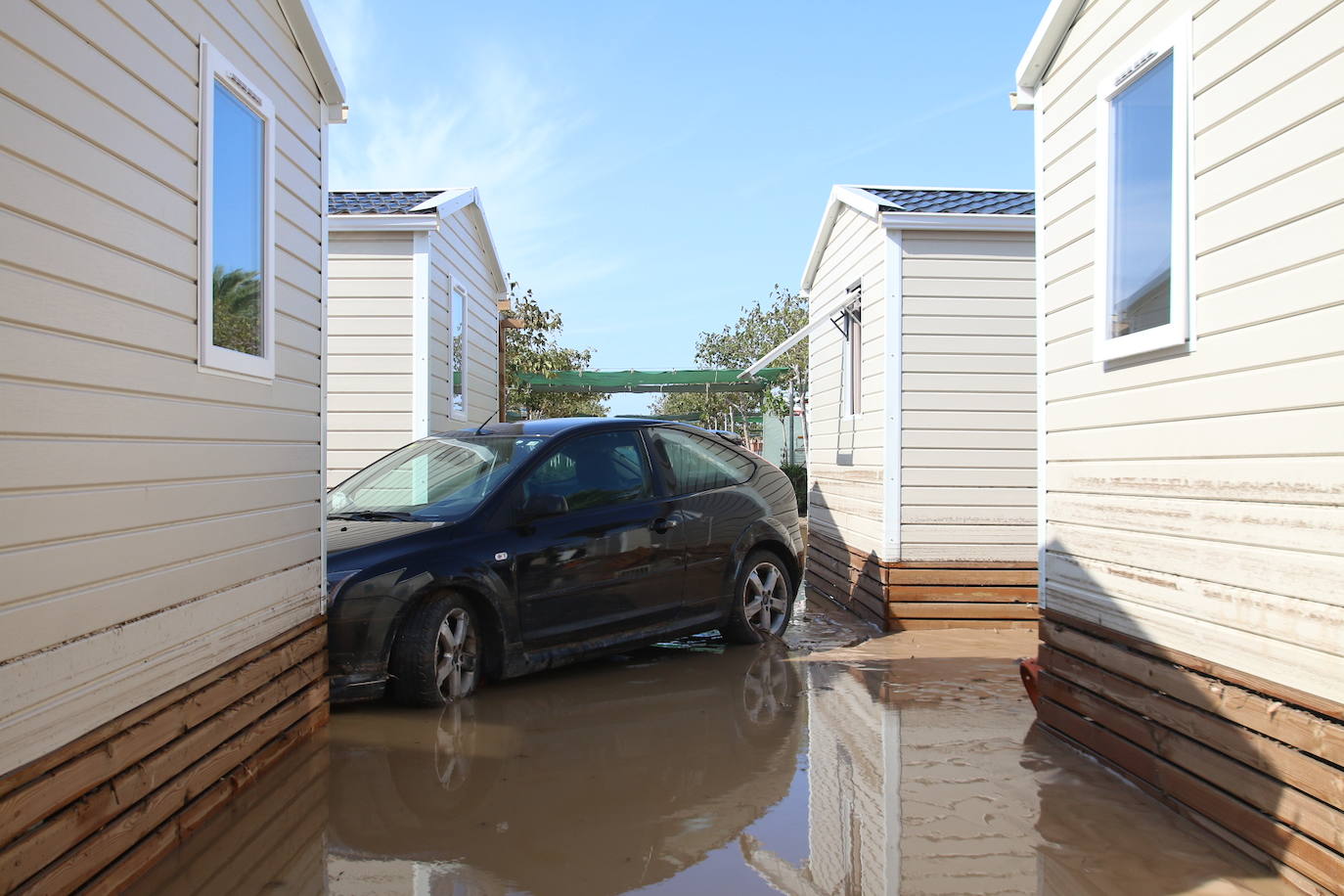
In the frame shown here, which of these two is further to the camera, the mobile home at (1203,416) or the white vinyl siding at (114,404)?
the mobile home at (1203,416)

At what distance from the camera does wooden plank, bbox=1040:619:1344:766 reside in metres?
3.22

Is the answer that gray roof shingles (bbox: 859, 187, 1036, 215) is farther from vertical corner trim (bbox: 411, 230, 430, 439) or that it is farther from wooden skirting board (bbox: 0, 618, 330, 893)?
wooden skirting board (bbox: 0, 618, 330, 893)

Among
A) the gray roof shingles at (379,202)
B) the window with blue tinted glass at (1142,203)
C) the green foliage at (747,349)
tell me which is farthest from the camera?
the green foliage at (747,349)

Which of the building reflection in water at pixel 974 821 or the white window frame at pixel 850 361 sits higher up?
the white window frame at pixel 850 361

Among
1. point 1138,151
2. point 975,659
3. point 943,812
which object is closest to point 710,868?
point 943,812

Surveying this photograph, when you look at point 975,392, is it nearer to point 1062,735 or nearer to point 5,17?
point 1062,735

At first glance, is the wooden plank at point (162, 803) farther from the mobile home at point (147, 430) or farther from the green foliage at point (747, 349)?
the green foliage at point (747, 349)

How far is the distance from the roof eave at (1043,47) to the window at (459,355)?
6.44 meters

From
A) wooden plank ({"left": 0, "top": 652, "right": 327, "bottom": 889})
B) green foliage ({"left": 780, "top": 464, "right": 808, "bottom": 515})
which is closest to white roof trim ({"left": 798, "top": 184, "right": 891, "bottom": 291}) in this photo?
wooden plank ({"left": 0, "top": 652, "right": 327, "bottom": 889})

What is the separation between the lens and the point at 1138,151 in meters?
4.57

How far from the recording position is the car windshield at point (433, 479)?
240 inches

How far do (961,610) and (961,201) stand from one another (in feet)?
11.2

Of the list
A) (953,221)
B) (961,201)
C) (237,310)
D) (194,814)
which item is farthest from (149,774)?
(961,201)

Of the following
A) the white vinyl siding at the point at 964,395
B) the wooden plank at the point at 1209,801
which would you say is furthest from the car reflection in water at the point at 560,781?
the white vinyl siding at the point at 964,395
